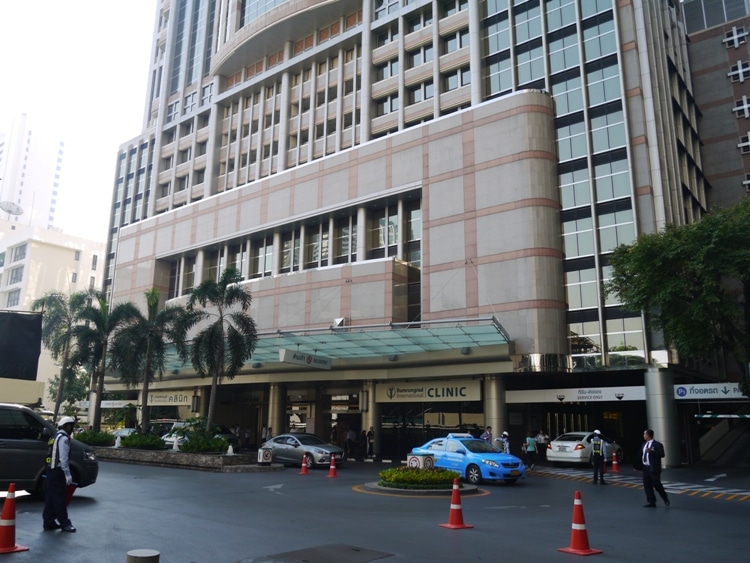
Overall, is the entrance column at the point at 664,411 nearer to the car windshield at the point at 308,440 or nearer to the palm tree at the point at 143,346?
the car windshield at the point at 308,440

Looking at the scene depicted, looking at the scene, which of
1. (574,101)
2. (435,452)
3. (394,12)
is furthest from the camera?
(394,12)

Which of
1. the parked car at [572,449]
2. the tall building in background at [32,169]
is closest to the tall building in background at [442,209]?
the parked car at [572,449]

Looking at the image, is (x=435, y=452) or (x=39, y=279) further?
(x=39, y=279)

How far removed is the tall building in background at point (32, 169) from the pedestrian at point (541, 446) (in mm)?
158099

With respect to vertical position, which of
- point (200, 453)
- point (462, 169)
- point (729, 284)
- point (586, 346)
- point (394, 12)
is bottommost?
point (200, 453)

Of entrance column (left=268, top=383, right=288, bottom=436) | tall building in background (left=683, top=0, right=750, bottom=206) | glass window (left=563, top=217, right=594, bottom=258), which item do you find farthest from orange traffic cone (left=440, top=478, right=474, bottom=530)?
tall building in background (left=683, top=0, right=750, bottom=206)

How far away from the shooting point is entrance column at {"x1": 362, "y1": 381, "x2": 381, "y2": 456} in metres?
36.3

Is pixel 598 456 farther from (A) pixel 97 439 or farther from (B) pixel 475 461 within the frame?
(A) pixel 97 439

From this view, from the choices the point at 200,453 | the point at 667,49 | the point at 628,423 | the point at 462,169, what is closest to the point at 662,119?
the point at 667,49

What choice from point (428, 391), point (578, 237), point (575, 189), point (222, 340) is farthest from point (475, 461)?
point (575, 189)

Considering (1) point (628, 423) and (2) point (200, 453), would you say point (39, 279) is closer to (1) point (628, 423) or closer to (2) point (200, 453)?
(2) point (200, 453)

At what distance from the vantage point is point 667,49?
39.9 meters

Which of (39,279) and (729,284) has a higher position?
(39,279)

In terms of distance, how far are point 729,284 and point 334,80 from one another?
30742mm
